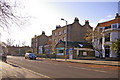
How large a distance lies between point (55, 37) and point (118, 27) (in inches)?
938

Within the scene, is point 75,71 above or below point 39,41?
below

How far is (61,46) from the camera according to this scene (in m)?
40.7

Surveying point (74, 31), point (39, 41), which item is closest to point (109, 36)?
point (74, 31)

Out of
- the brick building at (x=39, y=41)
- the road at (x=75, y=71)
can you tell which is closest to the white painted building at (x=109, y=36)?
the road at (x=75, y=71)

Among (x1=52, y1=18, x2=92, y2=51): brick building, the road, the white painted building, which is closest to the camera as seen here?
the road

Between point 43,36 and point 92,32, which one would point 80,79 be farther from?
point 43,36

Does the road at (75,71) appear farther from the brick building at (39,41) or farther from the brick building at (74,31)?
the brick building at (39,41)

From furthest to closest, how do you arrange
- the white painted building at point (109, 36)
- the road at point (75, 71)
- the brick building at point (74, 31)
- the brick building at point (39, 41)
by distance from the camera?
the brick building at point (39, 41), the brick building at point (74, 31), the white painted building at point (109, 36), the road at point (75, 71)

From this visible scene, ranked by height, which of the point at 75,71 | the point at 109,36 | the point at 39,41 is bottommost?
the point at 75,71

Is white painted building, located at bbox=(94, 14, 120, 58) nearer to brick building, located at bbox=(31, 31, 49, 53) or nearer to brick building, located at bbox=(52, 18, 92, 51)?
brick building, located at bbox=(52, 18, 92, 51)

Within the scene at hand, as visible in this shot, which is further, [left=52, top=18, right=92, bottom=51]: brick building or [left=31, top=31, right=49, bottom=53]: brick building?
[left=31, top=31, right=49, bottom=53]: brick building

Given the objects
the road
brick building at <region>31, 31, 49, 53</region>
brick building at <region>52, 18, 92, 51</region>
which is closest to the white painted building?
brick building at <region>52, 18, 92, 51</region>

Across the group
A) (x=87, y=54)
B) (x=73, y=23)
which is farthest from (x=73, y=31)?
(x=87, y=54)

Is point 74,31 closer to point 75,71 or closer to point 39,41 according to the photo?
point 39,41
